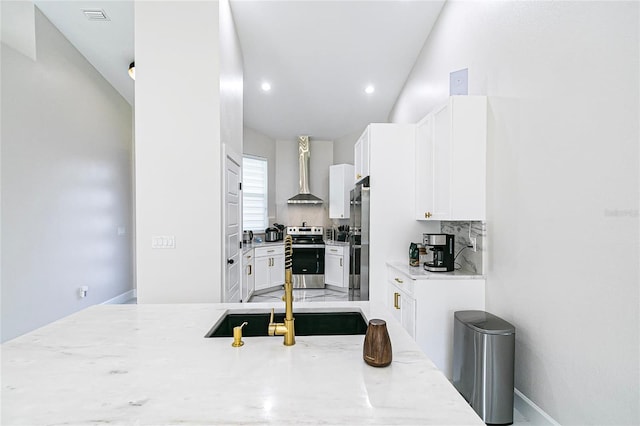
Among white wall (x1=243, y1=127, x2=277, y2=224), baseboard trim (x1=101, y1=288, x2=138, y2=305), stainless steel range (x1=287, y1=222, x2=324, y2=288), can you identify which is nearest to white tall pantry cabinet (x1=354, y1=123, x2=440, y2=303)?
stainless steel range (x1=287, y1=222, x2=324, y2=288)

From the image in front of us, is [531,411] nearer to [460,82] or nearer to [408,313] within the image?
[408,313]

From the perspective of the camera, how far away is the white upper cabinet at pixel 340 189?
5.85 m

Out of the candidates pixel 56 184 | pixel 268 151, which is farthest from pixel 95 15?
pixel 268 151

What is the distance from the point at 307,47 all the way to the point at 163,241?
9.48 feet

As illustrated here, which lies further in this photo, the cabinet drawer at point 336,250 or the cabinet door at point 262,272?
the cabinet drawer at point 336,250

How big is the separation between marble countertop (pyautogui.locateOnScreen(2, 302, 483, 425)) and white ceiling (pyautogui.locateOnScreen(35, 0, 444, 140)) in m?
3.41

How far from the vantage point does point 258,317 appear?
1.58m

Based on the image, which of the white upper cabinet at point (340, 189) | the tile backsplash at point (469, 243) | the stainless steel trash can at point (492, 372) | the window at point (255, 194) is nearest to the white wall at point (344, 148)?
the white upper cabinet at point (340, 189)

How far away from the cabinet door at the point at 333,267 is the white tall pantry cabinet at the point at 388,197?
7.43 feet

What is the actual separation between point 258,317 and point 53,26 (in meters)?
4.37

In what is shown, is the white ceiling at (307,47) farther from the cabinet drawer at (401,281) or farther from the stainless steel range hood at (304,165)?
the cabinet drawer at (401,281)

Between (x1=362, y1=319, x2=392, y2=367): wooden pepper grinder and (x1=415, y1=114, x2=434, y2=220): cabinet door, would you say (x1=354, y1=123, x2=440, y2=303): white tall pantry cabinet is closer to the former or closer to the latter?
(x1=415, y1=114, x2=434, y2=220): cabinet door

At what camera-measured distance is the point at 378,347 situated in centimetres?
99

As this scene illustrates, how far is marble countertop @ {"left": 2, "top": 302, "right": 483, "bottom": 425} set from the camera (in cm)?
76
